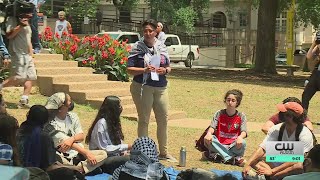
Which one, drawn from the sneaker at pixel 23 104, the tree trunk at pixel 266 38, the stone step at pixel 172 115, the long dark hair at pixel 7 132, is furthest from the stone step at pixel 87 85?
the tree trunk at pixel 266 38

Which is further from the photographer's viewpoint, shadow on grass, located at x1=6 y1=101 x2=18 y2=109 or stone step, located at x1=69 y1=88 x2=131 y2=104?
stone step, located at x1=69 y1=88 x2=131 y2=104

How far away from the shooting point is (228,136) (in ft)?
28.5

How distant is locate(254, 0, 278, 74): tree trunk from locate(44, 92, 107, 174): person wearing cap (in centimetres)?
1714

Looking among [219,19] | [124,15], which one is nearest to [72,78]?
[124,15]

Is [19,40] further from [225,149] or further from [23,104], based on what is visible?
[225,149]

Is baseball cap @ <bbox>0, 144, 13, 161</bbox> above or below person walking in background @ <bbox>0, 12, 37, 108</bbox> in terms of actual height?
below

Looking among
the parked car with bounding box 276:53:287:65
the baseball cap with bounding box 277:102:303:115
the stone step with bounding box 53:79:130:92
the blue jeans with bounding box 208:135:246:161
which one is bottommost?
the parked car with bounding box 276:53:287:65

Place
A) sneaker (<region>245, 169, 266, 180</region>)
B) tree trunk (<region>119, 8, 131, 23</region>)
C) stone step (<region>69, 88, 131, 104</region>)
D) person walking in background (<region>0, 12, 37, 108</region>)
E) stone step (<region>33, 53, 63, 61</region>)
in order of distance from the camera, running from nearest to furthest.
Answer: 1. sneaker (<region>245, 169, 266, 180</region>)
2. person walking in background (<region>0, 12, 37, 108</region>)
3. stone step (<region>69, 88, 131, 104</region>)
4. stone step (<region>33, 53, 63, 61</region>)
5. tree trunk (<region>119, 8, 131, 23</region>)

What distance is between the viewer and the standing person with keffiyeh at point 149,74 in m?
8.09

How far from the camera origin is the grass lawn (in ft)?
32.8

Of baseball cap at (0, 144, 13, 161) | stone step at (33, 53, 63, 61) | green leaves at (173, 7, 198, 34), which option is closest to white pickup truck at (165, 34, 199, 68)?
green leaves at (173, 7, 198, 34)

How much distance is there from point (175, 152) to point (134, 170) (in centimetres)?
355

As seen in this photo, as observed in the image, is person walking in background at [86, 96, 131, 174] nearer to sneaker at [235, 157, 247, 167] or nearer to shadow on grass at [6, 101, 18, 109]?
sneaker at [235, 157, 247, 167]

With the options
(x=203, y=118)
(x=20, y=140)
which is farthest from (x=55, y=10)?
(x=20, y=140)
